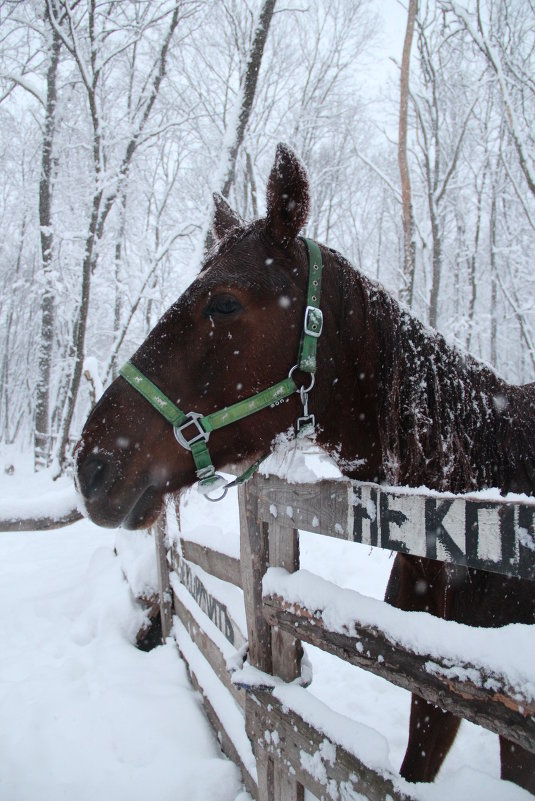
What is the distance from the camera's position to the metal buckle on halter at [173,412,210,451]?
1622 millimetres

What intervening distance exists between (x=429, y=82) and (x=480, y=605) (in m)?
14.3

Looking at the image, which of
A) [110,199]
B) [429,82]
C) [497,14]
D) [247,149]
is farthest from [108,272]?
[497,14]

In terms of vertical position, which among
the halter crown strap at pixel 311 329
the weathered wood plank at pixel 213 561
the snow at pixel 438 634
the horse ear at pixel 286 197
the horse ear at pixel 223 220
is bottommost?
the weathered wood plank at pixel 213 561

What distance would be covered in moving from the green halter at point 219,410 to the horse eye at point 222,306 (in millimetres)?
264

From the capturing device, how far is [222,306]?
5.47 feet

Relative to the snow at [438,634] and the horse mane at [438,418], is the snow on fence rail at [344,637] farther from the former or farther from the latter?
the horse mane at [438,418]

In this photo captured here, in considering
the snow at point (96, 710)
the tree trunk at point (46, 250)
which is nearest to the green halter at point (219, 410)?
the snow at point (96, 710)

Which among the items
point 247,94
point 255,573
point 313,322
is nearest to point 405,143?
point 247,94

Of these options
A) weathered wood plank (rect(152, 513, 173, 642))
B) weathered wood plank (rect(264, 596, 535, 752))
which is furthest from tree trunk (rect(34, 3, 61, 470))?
weathered wood plank (rect(264, 596, 535, 752))

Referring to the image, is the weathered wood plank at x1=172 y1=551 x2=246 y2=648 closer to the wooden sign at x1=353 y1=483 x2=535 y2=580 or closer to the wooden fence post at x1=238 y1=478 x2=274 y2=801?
Result: the wooden fence post at x1=238 y1=478 x2=274 y2=801

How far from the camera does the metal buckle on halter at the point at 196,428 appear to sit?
1622mm

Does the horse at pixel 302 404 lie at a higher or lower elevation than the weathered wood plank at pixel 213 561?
higher

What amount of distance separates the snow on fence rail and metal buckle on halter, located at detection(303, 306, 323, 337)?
551mm

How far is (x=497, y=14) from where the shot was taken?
755cm
